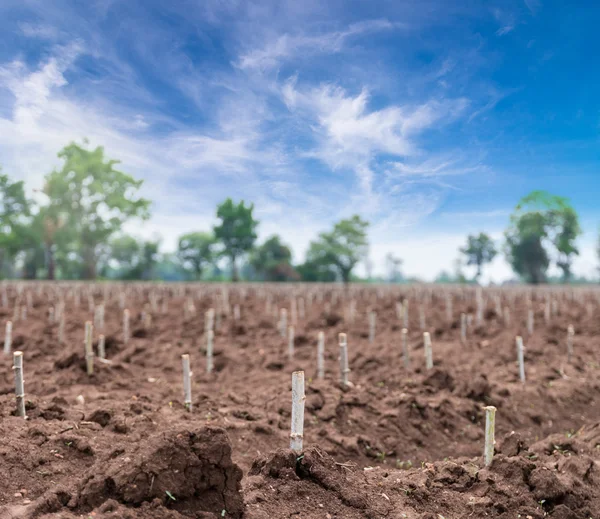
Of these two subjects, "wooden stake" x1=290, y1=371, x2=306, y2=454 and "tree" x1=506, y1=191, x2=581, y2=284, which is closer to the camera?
"wooden stake" x1=290, y1=371, x2=306, y2=454

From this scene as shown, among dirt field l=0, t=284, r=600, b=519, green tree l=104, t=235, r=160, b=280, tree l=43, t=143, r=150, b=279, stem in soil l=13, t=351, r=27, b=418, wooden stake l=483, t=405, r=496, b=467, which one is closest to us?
dirt field l=0, t=284, r=600, b=519

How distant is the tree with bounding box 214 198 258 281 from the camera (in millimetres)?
55156

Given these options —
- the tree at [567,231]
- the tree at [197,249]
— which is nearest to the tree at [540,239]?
the tree at [567,231]

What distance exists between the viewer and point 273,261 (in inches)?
2386

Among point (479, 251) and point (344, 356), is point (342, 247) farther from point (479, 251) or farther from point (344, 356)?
point (344, 356)

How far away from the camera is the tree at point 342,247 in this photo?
61.5m

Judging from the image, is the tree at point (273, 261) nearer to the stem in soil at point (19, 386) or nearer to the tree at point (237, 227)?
the tree at point (237, 227)

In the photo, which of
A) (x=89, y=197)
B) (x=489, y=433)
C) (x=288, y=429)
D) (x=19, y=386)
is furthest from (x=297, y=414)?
(x=89, y=197)

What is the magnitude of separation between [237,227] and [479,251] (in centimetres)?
3165

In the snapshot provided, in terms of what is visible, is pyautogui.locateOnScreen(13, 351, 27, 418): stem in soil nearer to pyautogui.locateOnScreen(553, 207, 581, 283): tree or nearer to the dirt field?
the dirt field

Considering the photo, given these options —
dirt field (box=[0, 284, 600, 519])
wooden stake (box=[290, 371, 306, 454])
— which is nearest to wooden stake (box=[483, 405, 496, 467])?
dirt field (box=[0, 284, 600, 519])

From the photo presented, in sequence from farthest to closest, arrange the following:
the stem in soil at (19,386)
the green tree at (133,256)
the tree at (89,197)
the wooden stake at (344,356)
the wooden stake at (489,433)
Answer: the green tree at (133,256) → the tree at (89,197) → the wooden stake at (344,356) → the stem in soil at (19,386) → the wooden stake at (489,433)

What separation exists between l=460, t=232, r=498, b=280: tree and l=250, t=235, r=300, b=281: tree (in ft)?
75.9

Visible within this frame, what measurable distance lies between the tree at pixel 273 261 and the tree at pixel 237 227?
4.39 m
